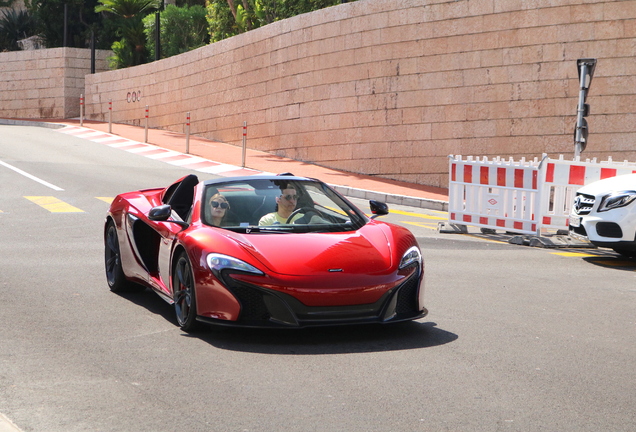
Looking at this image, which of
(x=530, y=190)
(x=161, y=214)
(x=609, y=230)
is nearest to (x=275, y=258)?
(x=161, y=214)

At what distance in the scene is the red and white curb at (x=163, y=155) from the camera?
835 inches

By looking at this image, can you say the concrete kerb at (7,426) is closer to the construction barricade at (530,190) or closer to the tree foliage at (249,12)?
the construction barricade at (530,190)

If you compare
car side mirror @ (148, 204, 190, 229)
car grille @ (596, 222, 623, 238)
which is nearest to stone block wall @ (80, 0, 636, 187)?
car grille @ (596, 222, 623, 238)

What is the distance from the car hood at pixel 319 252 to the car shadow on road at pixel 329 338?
0.49 m

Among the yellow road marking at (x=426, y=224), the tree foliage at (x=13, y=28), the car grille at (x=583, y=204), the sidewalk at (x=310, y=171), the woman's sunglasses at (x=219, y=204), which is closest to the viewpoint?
the woman's sunglasses at (x=219, y=204)

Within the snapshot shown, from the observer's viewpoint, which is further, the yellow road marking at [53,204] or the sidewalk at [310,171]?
the sidewalk at [310,171]

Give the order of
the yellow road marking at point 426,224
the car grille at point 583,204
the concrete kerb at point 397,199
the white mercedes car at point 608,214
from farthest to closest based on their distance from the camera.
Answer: the concrete kerb at point 397,199 → the yellow road marking at point 426,224 → the car grille at point 583,204 → the white mercedes car at point 608,214

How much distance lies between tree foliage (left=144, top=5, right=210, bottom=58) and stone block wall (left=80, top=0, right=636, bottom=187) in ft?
37.5

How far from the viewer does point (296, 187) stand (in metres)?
7.15

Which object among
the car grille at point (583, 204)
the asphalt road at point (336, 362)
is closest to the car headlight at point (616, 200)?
the car grille at point (583, 204)

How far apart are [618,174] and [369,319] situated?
7.38 m

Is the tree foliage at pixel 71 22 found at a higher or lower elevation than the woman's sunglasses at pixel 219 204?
higher

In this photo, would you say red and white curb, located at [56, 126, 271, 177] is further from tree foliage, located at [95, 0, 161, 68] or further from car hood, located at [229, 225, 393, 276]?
car hood, located at [229, 225, 393, 276]

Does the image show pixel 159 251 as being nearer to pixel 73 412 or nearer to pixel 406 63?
pixel 73 412
